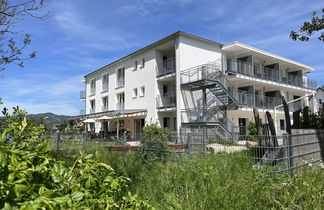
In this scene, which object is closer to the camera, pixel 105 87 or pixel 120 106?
pixel 120 106

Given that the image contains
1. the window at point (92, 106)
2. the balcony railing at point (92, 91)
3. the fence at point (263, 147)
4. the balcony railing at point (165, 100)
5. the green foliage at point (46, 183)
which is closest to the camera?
the green foliage at point (46, 183)

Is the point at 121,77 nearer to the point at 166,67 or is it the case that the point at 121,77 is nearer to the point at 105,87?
the point at 105,87

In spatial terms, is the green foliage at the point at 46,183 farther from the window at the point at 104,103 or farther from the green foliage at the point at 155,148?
the window at the point at 104,103

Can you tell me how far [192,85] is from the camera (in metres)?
20.3

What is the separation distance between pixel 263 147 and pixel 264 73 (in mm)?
22425

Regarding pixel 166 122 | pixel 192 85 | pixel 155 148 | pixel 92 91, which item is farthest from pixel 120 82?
pixel 155 148

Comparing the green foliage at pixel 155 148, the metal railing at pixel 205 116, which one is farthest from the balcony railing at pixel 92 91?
the green foliage at pixel 155 148

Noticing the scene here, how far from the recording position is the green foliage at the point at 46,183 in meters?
1.11

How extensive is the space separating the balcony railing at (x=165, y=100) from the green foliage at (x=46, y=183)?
20.3 metres

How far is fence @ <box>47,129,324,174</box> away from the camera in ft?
19.0

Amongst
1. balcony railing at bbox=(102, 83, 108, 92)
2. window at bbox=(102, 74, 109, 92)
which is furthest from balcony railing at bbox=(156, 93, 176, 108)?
balcony railing at bbox=(102, 83, 108, 92)

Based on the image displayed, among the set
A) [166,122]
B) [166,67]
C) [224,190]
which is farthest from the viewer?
[166,122]

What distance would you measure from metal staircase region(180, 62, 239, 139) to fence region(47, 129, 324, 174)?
37.3 ft

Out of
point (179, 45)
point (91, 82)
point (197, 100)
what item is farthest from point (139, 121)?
point (91, 82)
